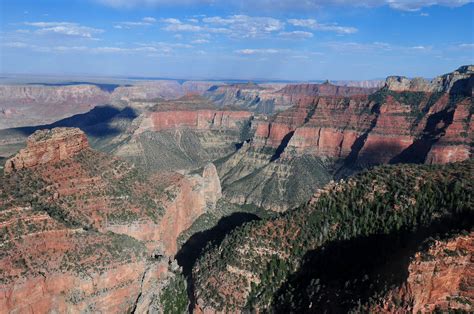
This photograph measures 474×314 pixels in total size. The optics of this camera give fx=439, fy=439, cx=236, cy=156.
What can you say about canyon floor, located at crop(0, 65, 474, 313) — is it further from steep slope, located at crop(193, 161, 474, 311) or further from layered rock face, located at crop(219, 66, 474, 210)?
layered rock face, located at crop(219, 66, 474, 210)

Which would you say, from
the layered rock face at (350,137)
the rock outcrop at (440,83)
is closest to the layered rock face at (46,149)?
the layered rock face at (350,137)

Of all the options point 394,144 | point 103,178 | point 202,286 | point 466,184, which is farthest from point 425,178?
point 394,144

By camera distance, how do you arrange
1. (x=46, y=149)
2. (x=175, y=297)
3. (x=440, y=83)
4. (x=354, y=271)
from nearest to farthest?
(x=354, y=271), (x=175, y=297), (x=46, y=149), (x=440, y=83)

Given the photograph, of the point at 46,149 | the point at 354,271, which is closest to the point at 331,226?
the point at 354,271

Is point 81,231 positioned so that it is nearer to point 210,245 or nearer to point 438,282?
point 210,245

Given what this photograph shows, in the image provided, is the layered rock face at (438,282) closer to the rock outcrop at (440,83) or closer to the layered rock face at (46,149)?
the layered rock face at (46,149)

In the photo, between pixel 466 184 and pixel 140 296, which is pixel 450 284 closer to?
pixel 466 184

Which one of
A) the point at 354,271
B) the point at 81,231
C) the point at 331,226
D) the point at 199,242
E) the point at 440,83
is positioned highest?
the point at 440,83
